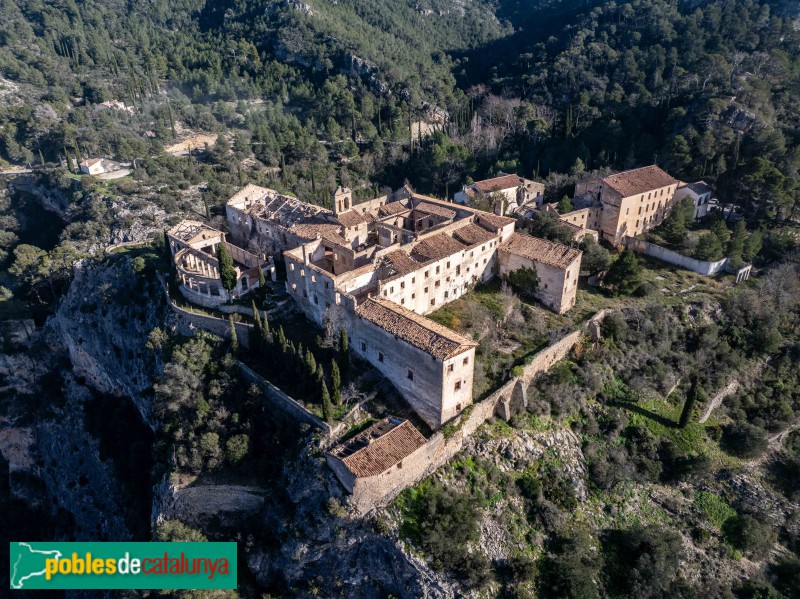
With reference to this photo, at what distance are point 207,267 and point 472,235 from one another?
69.3 ft

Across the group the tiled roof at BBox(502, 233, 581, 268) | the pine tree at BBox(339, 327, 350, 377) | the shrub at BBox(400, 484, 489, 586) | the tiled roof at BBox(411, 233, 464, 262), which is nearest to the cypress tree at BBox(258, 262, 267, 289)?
the pine tree at BBox(339, 327, 350, 377)

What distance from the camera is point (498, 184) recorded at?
58.1 meters

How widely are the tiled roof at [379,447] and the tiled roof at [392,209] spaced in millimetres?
23291

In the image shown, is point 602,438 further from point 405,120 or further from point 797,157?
point 405,120

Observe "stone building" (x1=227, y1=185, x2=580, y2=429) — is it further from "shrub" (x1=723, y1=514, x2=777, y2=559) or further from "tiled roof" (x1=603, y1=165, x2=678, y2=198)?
"shrub" (x1=723, y1=514, x2=777, y2=559)

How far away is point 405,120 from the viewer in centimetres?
8988

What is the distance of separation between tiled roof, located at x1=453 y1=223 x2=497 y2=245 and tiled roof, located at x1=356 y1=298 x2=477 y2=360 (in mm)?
10483

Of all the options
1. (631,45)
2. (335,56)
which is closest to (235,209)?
(335,56)

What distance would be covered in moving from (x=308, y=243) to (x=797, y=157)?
4891 centimetres

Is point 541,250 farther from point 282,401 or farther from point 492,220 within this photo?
point 282,401

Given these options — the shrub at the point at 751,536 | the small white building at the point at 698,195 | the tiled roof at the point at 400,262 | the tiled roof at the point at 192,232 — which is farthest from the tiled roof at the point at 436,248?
the small white building at the point at 698,195

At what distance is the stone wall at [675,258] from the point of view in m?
50.7

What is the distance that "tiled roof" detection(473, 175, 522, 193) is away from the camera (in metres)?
57.3

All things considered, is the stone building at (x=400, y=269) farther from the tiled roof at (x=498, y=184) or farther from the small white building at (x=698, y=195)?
the small white building at (x=698, y=195)
